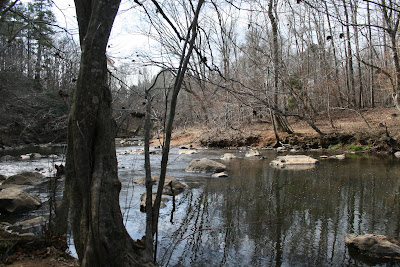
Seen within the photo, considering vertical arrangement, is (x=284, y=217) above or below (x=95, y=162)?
below

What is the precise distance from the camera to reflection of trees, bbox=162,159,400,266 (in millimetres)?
4645

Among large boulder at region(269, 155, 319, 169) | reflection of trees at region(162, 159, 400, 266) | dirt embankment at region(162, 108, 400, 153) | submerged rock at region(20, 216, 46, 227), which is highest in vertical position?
dirt embankment at region(162, 108, 400, 153)

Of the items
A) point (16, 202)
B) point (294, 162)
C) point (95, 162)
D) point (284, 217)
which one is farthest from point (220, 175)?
point (95, 162)

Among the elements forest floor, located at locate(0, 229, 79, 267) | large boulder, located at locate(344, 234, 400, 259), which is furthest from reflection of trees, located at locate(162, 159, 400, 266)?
forest floor, located at locate(0, 229, 79, 267)

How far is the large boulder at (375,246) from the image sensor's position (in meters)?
4.44

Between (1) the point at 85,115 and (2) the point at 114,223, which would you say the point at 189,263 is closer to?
(2) the point at 114,223

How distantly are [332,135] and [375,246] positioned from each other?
14595mm

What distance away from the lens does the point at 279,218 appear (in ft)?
20.3

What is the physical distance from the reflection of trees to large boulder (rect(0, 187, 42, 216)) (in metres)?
3.36

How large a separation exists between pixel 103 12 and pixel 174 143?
21.8 meters

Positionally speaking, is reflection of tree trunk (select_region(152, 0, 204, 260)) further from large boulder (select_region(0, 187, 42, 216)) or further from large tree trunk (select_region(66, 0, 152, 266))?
large boulder (select_region(0, 187, 42, 216))

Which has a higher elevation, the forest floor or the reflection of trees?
the forest floor

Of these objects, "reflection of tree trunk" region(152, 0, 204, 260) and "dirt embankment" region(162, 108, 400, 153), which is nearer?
"reflection of tree trunk" region(152, 0, 204, 260)

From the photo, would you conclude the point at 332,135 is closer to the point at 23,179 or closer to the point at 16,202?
the point at 23,179
